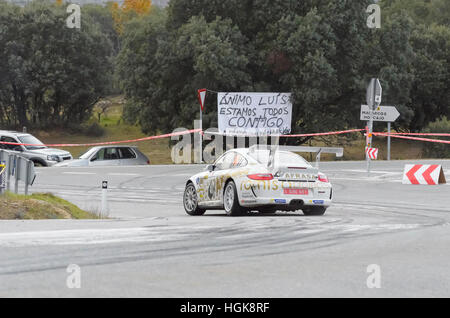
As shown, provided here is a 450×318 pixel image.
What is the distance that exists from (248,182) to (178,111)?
30.7 metres

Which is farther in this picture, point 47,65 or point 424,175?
point 47,65

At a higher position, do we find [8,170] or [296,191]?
[8,170]

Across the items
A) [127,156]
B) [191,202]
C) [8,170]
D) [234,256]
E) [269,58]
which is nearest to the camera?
[234,256]

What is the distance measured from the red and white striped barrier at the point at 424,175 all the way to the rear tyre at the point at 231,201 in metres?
9.87

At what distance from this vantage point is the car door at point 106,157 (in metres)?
32.6

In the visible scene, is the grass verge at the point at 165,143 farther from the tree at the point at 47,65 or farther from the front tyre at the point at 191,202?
the front tyre at the point at 191,202

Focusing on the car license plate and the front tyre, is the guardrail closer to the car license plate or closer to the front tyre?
the front tyre

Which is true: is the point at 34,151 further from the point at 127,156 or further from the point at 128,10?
the point at 128,10

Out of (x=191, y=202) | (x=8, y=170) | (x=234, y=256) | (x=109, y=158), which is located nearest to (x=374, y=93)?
(x=191, y=202)

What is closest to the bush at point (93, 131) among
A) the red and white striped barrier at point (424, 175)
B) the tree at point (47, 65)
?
the tree at point (47, 65)

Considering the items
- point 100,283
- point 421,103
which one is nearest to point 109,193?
point 100,283

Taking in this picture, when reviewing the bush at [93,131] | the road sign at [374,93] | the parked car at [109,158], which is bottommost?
the bush at [93,131]

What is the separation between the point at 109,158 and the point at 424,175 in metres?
14.0

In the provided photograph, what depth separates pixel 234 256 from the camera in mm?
8836
